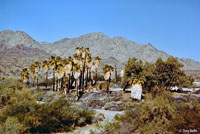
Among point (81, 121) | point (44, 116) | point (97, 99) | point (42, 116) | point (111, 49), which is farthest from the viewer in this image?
point (111, 49)

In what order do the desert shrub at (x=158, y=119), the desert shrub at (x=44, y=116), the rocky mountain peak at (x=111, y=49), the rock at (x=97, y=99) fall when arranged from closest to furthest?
1. the desert shrub at (x=158, y=119)
2. the desert shrub at (x=44, y=116)
3. the rock at (x=97, y=99)
4. the rocky mountain peak at (x=111, y=49)

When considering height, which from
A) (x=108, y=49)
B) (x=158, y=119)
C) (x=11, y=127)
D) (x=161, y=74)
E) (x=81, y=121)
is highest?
(x=108, y=49)

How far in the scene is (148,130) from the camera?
10.4m

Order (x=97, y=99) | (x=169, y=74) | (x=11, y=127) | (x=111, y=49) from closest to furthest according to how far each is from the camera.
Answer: (x=11, y=127) → (x=97, y=99) → (x=169, y=74) → (x=111, y=49)

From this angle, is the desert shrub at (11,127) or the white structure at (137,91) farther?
the white structure at (137,91)

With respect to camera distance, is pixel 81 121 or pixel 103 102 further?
pixel 103 102

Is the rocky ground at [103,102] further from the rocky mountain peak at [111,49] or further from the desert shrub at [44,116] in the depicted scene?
the rocky mountain peak at [111,49]

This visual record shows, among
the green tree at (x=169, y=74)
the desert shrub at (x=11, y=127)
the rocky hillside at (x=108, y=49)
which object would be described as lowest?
the desert shrub at (x=11, y=127)

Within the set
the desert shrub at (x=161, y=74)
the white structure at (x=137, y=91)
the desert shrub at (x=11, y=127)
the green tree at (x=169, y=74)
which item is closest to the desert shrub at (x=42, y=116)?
the desert shrub at (x=11, y=127)

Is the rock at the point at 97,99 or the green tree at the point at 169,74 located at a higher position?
the green tree at the point at 169,74

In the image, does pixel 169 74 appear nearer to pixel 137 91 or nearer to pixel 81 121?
pixel 137 91

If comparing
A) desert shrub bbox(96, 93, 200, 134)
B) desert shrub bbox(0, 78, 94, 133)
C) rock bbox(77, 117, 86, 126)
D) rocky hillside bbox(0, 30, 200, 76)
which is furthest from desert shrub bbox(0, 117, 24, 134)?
rocky hillside bbox(0, 30, 200, 76)

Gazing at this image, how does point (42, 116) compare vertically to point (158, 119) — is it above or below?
below

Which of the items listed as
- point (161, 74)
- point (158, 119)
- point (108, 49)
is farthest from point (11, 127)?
point (108, 49)
